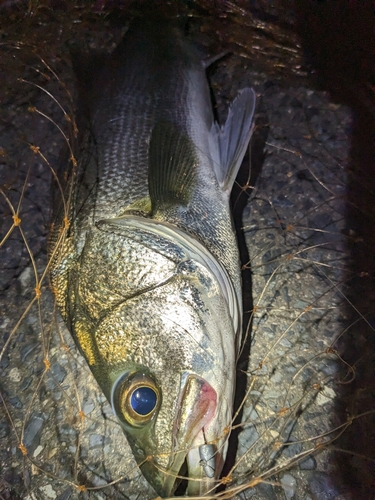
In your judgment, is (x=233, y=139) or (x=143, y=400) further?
(x=233, y=139)

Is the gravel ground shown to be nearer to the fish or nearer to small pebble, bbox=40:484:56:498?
small pebble, bbox=40:484:56:498

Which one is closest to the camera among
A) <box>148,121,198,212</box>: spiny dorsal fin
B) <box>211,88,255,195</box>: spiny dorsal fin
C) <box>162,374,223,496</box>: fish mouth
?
<box>162,374,223,496</box>: fish mouth

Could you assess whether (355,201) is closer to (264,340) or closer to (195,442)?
(264,340)

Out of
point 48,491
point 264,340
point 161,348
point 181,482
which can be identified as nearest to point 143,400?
point 161,348

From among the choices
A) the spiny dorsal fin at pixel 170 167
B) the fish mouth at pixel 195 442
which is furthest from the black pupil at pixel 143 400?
the spiny dorsal fin at pixel 170 167

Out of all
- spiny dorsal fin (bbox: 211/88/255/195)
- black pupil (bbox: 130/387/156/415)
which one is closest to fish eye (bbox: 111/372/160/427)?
black pupil (bbox: 130/387/156/415)

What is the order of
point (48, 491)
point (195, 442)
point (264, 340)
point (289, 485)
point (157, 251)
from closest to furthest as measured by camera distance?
point (195, 442) → point (157, 251) → point (289, 485) → point (48, 491) → point (264, 340)

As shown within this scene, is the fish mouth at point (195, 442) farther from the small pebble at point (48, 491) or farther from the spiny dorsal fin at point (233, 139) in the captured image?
the spiny dorsal fin at point (233, 139)

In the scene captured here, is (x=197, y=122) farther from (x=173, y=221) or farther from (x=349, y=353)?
(x=349, y=353)
